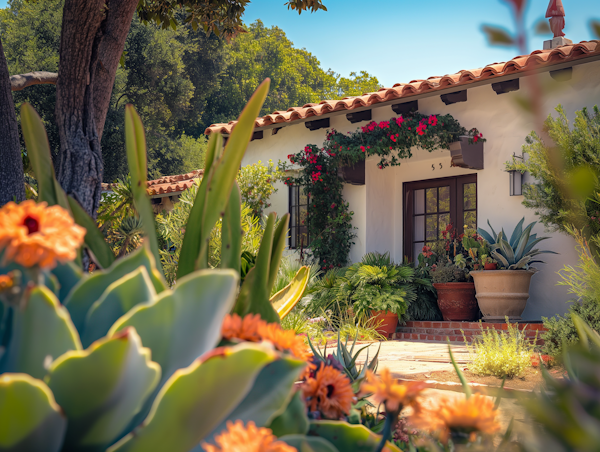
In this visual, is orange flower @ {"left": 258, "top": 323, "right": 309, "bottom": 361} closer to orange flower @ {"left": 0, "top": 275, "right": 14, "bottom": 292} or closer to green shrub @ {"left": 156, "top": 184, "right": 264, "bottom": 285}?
orange flower @ {"left": 0, "top": 275, "right": 14, "bottom": 292}

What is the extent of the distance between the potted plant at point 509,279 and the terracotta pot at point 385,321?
3.88 ft

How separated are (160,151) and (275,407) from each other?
74.9 ft

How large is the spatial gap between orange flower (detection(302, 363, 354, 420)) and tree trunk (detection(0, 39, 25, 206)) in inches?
120

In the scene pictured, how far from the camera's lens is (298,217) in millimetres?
9766

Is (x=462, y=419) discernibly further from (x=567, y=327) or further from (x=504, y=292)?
(x=504, y=292)

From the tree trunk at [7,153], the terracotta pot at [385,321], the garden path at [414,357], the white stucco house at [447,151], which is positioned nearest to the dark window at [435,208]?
the white stucco house at [447,151]

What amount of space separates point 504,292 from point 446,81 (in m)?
2.95

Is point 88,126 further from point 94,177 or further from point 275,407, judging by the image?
point 275,407

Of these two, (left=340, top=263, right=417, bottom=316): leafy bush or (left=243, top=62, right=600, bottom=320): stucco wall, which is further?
(left=340, top=263, right=417, bottom=316): leafy bush

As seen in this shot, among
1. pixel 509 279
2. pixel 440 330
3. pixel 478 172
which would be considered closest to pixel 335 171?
pixel 478 172

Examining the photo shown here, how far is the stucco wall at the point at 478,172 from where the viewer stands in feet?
22.0

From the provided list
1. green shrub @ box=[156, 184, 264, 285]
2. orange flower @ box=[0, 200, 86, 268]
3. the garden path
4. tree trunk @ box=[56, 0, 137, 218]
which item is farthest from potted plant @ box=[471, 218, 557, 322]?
orange flower @ box=[0, 200, 86, 268]

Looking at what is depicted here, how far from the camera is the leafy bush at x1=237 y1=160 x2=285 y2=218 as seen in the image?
9.34 metres

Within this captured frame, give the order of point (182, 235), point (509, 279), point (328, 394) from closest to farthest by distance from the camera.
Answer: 1. point (328, 394)
2. point (509, 279)
3. point (182, 235)
